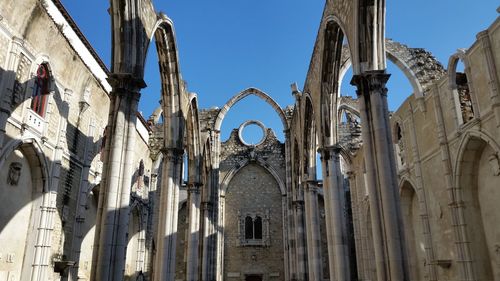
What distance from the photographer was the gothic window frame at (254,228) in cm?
2174

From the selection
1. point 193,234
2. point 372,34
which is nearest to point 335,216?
point 372,34

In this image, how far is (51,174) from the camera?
459 inches

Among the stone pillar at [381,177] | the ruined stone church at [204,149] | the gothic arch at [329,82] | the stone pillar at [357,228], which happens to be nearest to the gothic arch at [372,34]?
the ruined stone church at [204,149]

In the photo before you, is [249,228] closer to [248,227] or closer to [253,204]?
[248,227]

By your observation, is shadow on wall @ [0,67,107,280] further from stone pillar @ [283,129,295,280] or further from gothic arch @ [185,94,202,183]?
stone pillar @ [283,129,295,280]

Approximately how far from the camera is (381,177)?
7.59 m

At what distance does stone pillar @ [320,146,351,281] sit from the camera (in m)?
11.0

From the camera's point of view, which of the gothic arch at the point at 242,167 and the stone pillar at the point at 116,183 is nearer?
the stone pillar at the point at 116,183

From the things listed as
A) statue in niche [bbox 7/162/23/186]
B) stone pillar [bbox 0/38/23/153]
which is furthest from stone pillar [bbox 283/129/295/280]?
stone pillar [bbox 0/38/23/153]

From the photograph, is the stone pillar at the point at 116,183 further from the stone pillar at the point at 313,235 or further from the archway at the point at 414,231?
the archway at the point at 414,231

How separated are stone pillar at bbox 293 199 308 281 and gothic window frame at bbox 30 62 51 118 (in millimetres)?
11025

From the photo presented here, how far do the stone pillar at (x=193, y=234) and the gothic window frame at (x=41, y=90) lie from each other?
6717 mm

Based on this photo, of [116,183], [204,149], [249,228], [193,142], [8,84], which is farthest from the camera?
[249,228]

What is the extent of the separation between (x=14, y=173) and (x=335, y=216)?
8.78 m
